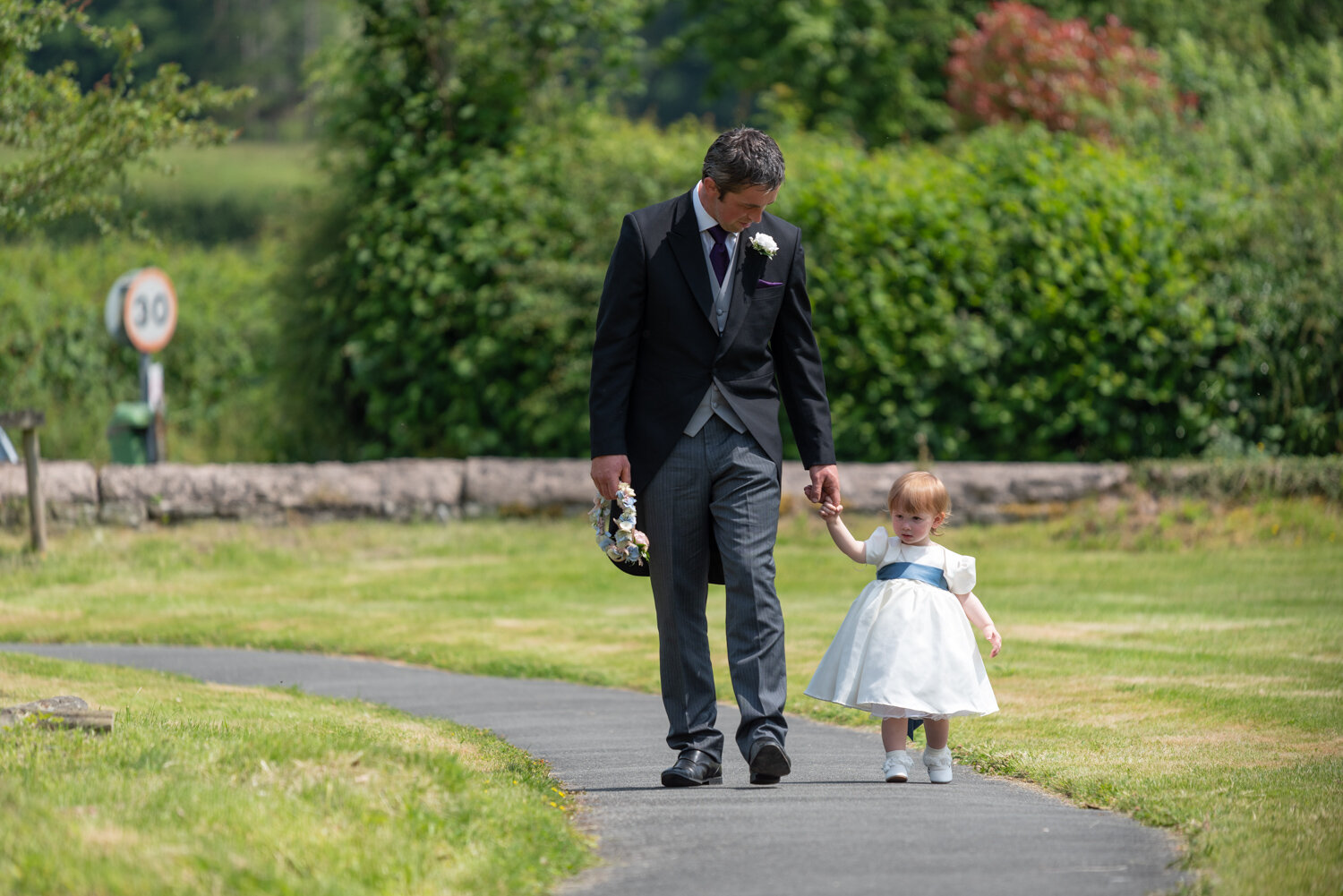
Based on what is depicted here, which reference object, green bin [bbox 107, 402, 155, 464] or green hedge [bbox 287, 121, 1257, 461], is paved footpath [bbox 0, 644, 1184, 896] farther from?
green bin [bbox 107, 402, 155, 464]

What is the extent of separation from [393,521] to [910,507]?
8.53 meters

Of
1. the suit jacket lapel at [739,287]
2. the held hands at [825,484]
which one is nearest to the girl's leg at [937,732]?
the held hands at [825,484]

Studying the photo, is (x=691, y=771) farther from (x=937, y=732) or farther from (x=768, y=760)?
(x=937, y=732)

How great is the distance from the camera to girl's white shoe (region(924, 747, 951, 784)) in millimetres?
5270

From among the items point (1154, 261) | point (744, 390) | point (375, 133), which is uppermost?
point (375, 133)

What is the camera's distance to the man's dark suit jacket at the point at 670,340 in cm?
512

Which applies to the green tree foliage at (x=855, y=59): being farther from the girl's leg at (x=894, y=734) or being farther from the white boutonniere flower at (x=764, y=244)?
the girl's leg at (x=894, y=734)

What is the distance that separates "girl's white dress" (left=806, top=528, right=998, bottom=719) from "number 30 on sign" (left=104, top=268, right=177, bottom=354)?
10860mm

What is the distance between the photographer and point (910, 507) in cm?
529

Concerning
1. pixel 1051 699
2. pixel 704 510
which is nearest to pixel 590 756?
pixel 704 510

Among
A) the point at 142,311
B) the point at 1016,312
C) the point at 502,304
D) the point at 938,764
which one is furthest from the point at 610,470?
the point at 142,311

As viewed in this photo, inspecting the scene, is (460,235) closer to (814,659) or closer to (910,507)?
(814,659)

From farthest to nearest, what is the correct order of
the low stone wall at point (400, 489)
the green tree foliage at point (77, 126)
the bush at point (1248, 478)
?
the low stone wall at point (400, 489), the bush at point (1248, 478), the green tree foliage at point (77, 126)

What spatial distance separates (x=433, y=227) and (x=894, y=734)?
10.4m
